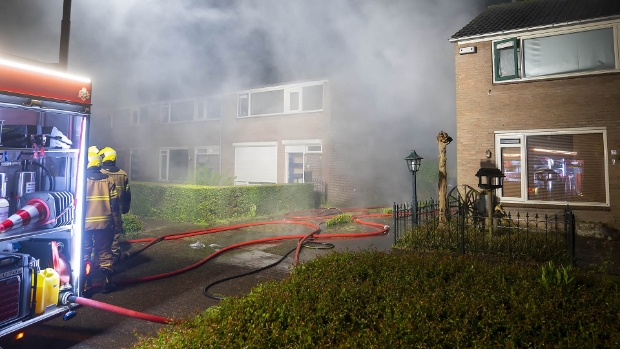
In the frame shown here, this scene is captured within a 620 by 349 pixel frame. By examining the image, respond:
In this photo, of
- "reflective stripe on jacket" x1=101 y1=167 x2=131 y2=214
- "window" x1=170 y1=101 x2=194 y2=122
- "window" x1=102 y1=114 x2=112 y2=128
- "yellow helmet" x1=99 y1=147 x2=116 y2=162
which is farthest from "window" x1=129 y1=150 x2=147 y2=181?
"yellow helmet" x1=99 y1=147 x2=116 y2=162

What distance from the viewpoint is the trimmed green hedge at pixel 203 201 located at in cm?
998

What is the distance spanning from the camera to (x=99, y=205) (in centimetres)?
461

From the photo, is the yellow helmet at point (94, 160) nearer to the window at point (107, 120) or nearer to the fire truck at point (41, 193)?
the fire truck at point (41, 193)

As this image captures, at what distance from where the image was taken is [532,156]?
8.66 metres

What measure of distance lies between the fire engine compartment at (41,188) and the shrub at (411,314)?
48.9 inches

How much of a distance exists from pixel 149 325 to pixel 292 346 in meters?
1.80

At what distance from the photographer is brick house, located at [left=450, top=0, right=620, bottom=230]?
26.1 ft

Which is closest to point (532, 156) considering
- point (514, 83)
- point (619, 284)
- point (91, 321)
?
point (514, 83)

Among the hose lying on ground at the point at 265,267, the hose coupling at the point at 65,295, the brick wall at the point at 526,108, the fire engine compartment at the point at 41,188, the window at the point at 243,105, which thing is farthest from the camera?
the window at the point at 243,105

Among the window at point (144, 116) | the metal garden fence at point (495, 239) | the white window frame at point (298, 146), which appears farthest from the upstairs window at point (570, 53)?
the window at point (144, 116)

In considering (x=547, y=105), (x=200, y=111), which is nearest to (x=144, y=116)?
(x=200, y=111)

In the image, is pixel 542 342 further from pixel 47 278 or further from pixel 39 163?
pixel 39 163

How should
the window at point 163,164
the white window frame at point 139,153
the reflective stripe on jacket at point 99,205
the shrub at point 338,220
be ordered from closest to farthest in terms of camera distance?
1. the reflective stripe on jacket at point 99,205
2. the shrub at point 338,220
3. the window at point 163,164
4. the white window frame at point 139,153

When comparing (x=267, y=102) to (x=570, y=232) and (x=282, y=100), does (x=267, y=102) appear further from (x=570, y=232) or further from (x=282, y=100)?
(x=570, y=232)
